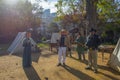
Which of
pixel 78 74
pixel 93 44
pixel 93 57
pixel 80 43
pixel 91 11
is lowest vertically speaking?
pixel 78 74

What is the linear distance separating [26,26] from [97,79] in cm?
3262

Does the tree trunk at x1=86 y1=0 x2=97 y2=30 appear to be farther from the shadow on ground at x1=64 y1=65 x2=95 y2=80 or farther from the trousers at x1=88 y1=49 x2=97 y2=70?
the trousers at x1=88 y1=49 x2=97 y2=70

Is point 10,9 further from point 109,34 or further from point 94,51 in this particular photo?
point 94,51

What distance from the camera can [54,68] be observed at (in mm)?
11602

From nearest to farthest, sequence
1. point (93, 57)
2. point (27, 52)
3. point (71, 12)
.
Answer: point (93, 57)
point (27, 52)
point (71, 12)

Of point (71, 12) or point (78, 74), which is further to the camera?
point (71, 12)

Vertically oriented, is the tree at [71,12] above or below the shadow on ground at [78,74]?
above

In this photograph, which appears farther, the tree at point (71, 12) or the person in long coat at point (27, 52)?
the tree at point (71, 12)

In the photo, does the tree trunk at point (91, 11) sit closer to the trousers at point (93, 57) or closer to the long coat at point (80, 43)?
the long coat at point (80, 43)

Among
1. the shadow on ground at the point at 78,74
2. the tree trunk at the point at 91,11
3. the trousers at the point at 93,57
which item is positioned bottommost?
the shadow on ground at the point at 78,74

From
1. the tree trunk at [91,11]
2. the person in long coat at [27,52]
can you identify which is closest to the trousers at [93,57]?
the person in long coat at [27,52]

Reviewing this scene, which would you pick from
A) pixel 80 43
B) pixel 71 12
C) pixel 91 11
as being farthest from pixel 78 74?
pixel 71 12

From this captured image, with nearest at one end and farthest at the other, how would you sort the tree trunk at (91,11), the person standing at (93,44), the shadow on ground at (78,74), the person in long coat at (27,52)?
the shadow on ground at (78,74) < the person standing at (93,44) < the person in long coat at (27,52) < the tree trunk at (91,11)

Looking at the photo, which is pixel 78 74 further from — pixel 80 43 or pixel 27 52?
pixel 80 43
